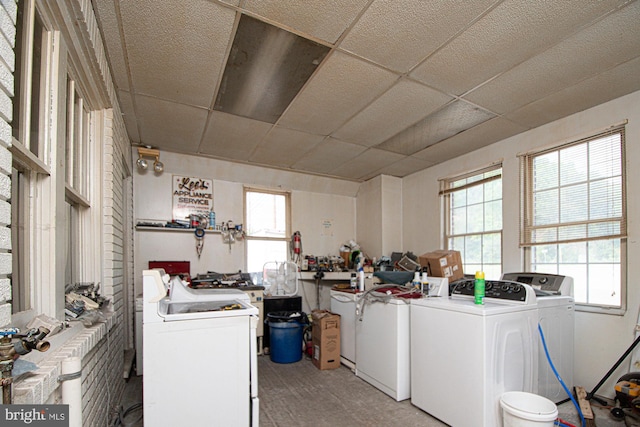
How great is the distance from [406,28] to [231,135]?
235 centimetres

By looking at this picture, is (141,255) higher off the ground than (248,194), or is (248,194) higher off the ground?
(248,194)

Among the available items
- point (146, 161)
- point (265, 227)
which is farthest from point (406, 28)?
point (265, 227)

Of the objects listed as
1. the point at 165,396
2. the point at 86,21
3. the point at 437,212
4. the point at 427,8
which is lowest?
the point at 165,396

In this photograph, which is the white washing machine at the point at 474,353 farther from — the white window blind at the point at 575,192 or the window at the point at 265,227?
the window at the point at 265,227

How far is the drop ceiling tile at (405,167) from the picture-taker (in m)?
4.51

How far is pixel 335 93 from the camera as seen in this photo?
8.84 feet

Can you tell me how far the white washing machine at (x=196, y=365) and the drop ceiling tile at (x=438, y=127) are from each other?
8.64 ft

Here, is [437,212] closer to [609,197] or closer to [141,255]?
[609,197]

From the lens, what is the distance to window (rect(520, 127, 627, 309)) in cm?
279

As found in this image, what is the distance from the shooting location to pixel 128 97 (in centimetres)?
272

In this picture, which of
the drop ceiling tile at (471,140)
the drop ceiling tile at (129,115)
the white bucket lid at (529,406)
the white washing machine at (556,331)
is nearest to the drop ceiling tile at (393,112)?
the drop ceiling tile at (471,140)

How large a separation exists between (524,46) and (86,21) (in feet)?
8.85

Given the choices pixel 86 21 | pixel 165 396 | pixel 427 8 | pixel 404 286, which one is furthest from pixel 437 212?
pixel 86 21

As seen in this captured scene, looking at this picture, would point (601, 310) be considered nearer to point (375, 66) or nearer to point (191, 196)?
point (375, 66)
